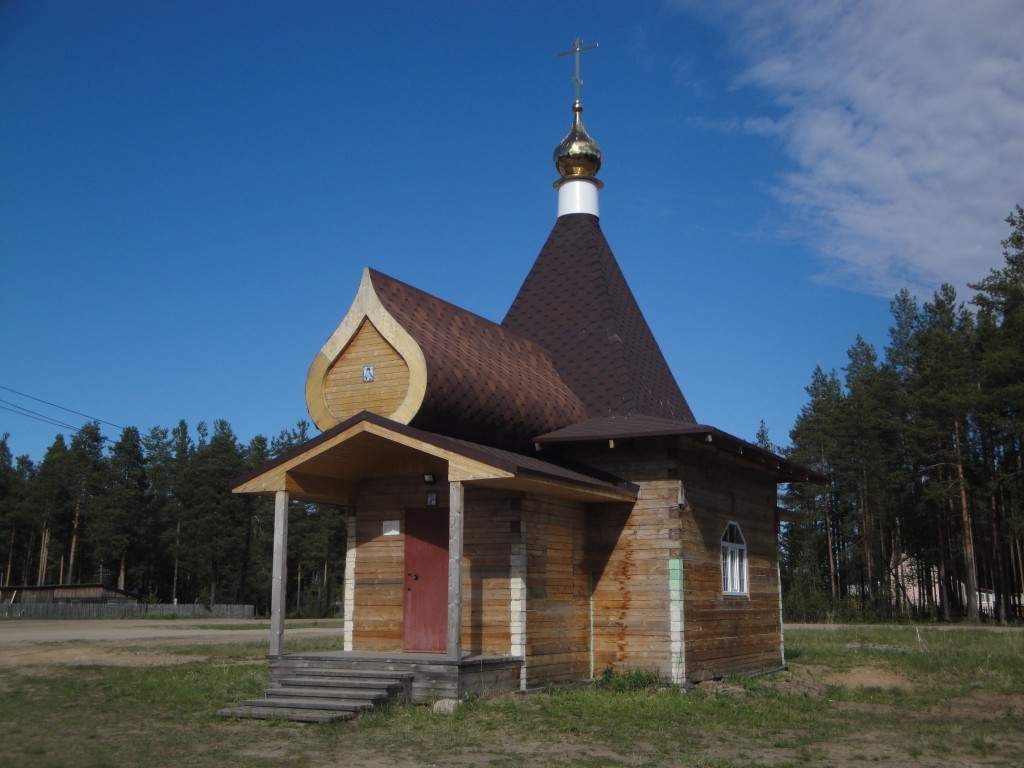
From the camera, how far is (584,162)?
1819 centimetres

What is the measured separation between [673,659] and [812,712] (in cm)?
200

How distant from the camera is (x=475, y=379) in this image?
41.2ft

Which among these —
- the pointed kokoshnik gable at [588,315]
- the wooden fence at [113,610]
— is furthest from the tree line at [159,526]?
the pointed kokoshnik gable at [588,315]

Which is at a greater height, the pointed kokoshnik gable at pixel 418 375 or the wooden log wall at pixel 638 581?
the pointed kokoshnik gable at pixel 418 375

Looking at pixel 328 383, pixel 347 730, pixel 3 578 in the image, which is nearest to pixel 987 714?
pixel 347 730

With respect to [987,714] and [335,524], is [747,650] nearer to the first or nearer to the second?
[987,714]

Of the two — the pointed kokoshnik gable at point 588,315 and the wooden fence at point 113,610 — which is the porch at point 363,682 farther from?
the wooden fence at point 113,610

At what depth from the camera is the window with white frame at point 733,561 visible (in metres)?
14.5

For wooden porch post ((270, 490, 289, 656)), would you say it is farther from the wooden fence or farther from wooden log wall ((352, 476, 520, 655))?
the wooden fence

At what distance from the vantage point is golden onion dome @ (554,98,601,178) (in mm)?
18141

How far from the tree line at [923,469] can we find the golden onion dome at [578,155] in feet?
64.0

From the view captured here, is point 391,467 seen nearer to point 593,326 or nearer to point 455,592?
point 455,592

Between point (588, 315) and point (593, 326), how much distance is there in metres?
0.31

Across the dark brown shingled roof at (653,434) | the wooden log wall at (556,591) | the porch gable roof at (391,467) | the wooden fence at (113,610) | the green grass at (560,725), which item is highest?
the dark brown shingled roof at (653,434)
